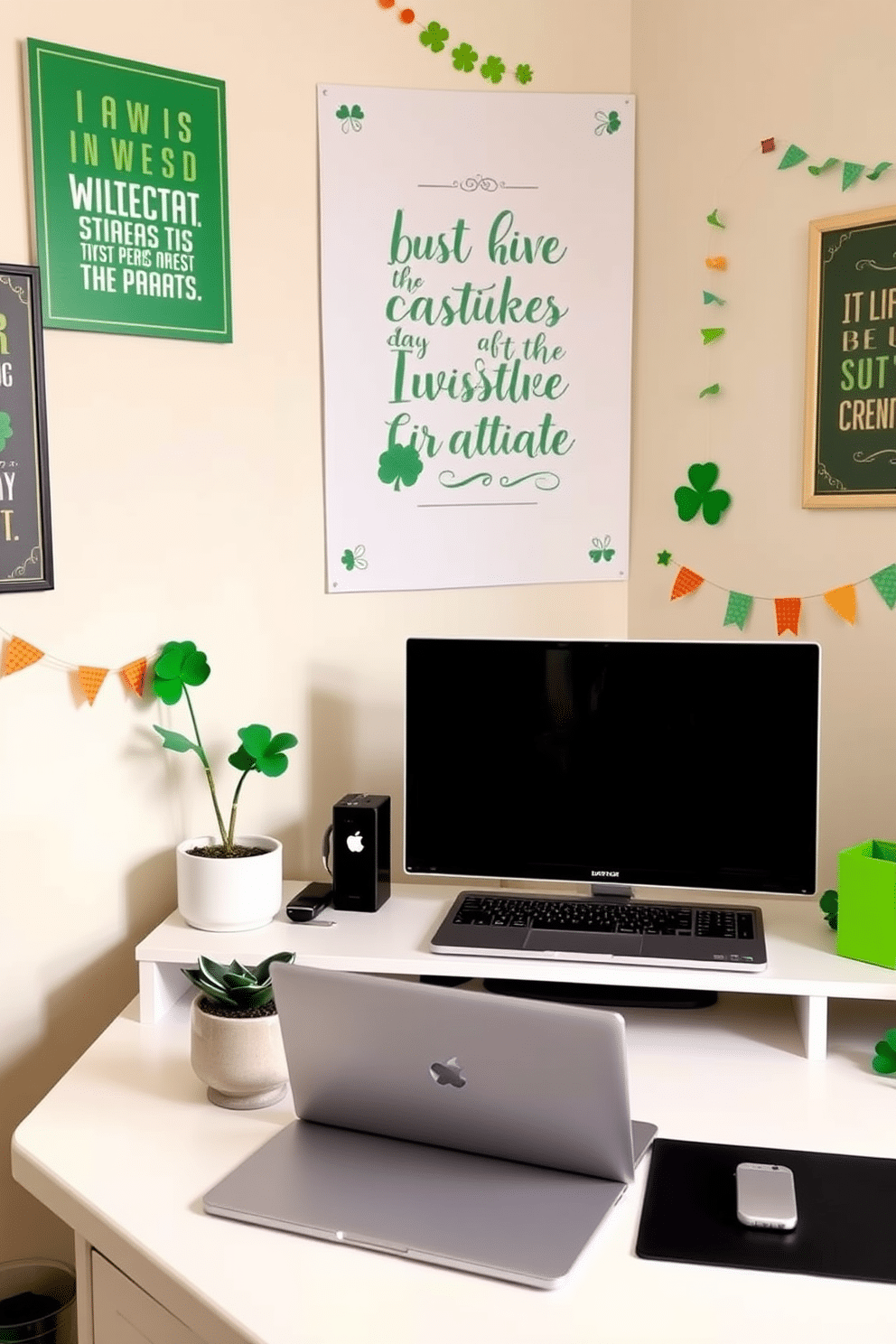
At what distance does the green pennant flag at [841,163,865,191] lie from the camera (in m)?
2.00

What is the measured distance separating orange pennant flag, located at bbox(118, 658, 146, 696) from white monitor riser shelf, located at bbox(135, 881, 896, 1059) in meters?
0.35

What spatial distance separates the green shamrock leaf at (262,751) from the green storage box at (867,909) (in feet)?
2.70

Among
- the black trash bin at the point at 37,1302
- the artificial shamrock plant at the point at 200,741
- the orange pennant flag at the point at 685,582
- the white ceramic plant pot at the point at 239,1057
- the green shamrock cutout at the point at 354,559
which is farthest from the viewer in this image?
the orange pennant flag at the point at 685,582

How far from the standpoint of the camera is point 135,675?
197 cm

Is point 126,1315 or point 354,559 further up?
point 354,559

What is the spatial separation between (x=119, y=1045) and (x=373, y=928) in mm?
385

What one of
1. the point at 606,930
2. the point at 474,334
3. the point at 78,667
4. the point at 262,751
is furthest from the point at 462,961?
the point at 474,334

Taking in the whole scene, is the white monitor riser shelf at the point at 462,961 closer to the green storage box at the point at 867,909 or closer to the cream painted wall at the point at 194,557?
the green storage box at the point at 867,909

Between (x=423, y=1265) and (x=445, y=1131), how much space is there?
Result: 0.19 meters

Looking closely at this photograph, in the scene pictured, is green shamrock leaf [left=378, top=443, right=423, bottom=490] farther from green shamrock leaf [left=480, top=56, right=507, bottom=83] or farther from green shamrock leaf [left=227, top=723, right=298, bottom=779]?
green shamrock leaf [left=480, top=56, right=507, bottom=83]

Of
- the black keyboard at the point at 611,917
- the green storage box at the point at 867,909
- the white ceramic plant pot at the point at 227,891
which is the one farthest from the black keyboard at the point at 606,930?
the white ceramic plant pot at the point at 227,891

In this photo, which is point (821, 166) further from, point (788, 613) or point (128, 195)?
point (128, 195)

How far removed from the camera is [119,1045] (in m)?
1.75

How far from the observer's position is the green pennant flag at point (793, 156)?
6.80ft
